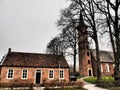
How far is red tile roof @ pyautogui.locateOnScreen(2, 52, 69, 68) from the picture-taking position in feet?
79.1

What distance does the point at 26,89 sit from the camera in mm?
18094

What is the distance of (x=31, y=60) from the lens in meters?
25.8

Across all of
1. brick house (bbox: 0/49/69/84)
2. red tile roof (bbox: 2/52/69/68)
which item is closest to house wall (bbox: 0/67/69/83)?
brick house (bbox: 0/49/69/84)

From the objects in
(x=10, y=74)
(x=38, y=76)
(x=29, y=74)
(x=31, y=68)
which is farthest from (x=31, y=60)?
(x=10, y=74)

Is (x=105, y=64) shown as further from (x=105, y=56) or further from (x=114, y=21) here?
(x=114, y=21)

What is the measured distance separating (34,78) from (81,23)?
12.4m

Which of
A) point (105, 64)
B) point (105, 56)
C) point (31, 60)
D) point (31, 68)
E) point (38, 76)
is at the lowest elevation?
point (38, 76)

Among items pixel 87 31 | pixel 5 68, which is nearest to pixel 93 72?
pixel 87 31

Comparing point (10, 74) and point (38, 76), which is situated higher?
point (10, 74)

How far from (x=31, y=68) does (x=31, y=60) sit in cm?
188

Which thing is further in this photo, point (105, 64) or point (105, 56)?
point (105, 56)

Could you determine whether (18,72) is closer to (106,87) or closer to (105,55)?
(106,87)

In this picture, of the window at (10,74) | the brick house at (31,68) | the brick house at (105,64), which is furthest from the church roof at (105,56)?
the window at (10,74)

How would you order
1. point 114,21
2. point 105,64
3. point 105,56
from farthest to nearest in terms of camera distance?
1. point 105,56
2. point 105,64
3. point 114,21
